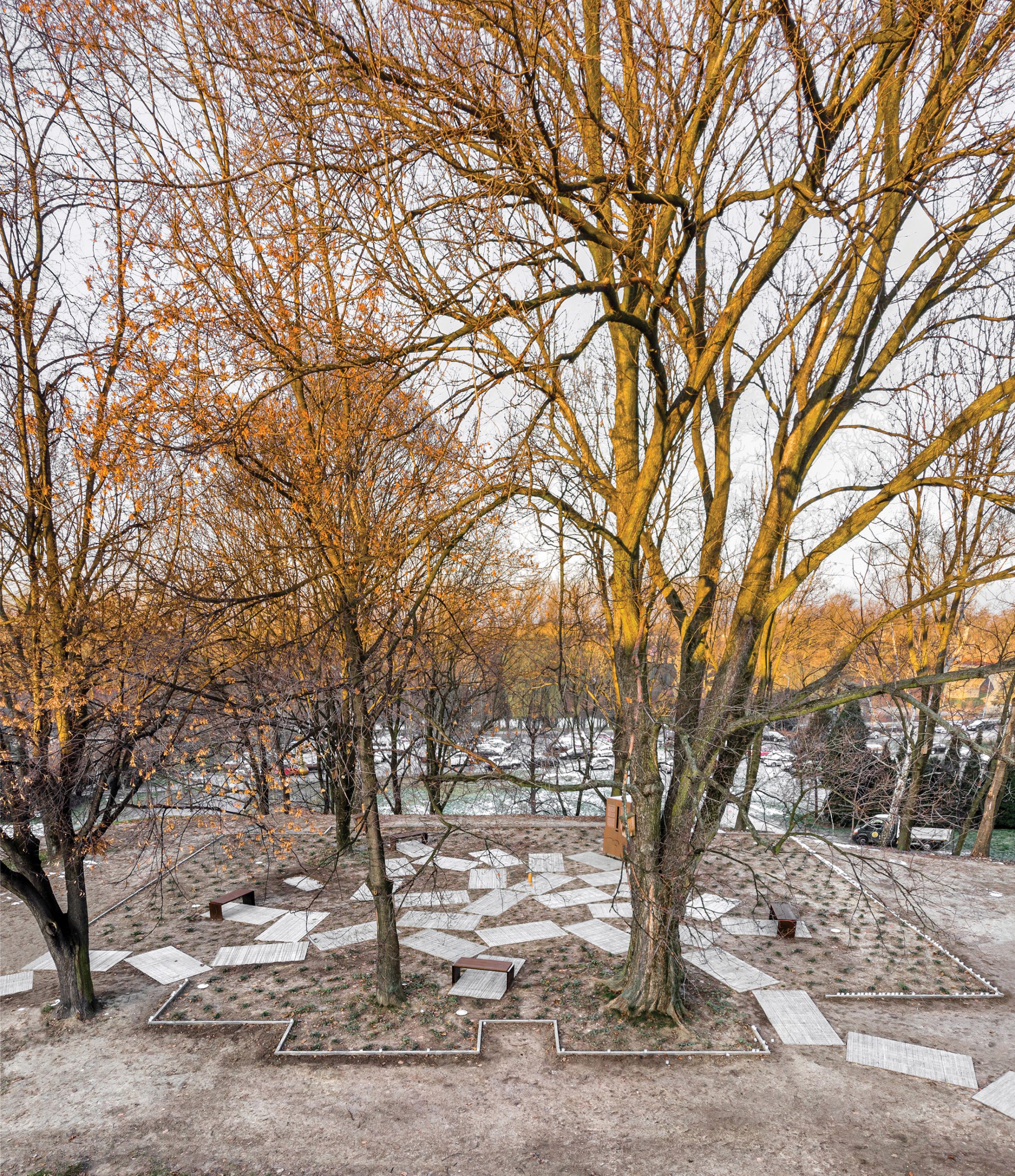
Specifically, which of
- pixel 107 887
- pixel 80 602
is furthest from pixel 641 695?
pixel 107 887

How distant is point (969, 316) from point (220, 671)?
6433 millimetres

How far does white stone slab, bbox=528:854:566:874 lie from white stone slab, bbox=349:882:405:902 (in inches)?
81.2

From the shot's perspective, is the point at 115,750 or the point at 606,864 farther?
the point at 606,864

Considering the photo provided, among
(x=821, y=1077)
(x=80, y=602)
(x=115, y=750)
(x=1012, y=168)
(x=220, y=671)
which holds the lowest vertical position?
(x=821, y=1077)

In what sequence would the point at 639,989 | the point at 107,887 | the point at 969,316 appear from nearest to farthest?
the point at 969,316, the point at 639,989, the point at 107,887

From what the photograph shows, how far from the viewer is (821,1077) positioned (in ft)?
19.1

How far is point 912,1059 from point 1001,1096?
25.7 inches

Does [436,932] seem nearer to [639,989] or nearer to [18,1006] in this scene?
[639,989]

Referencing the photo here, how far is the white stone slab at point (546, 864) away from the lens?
413 inches

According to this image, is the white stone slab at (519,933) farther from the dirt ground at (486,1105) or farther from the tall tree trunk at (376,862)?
the tall tree trunk at (376,862)

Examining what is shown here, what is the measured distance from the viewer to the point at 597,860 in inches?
432

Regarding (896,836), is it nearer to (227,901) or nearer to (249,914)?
(249,914)

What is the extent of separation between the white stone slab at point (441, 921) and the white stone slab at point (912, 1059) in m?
4.24

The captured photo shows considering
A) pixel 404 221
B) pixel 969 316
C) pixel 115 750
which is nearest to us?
pixel 404 221
